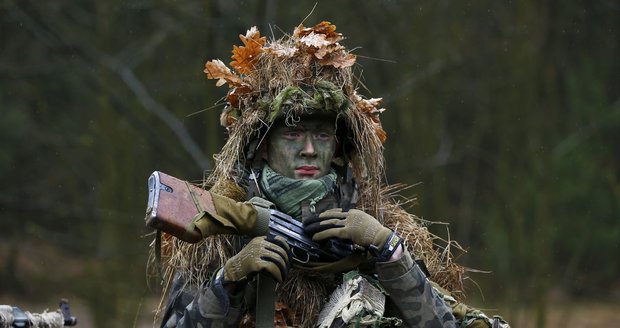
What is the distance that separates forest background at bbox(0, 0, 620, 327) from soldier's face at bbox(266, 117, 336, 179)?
273 inches

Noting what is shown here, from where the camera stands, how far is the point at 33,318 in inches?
233

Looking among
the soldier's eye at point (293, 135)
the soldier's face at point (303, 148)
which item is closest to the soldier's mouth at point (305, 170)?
the soldier's face at point (303, 148)

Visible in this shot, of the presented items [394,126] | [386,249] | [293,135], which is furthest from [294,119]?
[394,126]

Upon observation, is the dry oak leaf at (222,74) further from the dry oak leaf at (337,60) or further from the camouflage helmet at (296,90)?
the dry oak leaf at (337,60)

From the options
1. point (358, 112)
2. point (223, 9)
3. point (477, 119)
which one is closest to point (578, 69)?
point (477, 119)

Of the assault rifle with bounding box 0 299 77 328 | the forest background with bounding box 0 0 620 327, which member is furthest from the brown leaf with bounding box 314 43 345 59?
the forest background with bounding box 0 0 620 327

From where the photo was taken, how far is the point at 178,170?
14.6 meters

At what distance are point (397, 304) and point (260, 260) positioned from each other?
0.60 metres

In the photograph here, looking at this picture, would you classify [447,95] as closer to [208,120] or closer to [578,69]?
[578,69]

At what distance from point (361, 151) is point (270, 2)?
739 cm

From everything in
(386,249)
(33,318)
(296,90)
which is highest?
(296,90)

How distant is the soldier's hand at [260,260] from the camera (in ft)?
16.8

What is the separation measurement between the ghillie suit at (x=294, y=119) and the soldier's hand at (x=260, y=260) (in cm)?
33

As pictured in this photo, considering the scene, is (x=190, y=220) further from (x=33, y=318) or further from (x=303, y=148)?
(x=33, y=318)
